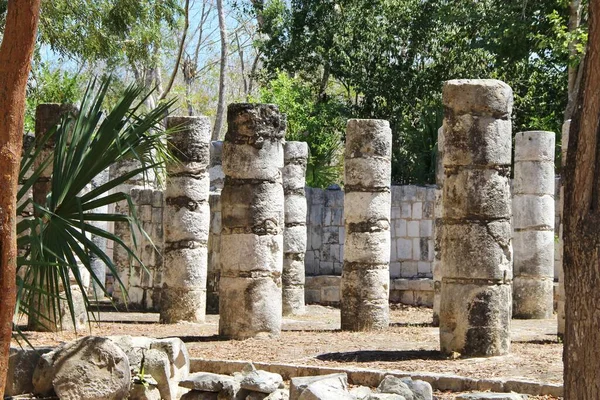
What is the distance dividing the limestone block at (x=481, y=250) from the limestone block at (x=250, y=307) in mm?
2376

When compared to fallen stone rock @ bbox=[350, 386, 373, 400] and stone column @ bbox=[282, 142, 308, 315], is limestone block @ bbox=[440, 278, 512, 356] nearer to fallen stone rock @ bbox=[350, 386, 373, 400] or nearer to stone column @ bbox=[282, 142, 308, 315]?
fallen stone rock @ bbox=[350, 386, 373, 400]

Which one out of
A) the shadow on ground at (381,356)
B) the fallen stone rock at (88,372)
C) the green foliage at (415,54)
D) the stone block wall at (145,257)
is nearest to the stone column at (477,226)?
the shadow on ground at (381,356)

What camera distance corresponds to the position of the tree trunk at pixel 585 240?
5281 millimetres

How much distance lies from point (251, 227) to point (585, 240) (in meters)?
7.18

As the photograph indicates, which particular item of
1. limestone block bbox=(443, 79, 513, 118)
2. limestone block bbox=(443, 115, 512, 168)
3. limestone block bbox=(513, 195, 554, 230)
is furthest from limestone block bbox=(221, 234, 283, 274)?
limestone block bbox=(513, 195, 554, 230)

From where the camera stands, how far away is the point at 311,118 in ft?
82.5

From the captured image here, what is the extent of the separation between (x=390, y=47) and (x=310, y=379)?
17836mm

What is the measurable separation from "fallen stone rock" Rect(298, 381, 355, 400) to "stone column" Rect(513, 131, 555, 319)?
857 centimetres

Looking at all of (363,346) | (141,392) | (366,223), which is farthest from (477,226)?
(141,392)

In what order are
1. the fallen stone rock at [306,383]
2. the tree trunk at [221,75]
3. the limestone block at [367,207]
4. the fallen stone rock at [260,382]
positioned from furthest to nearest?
the tree trunk at [221,75]
the limestone block at [367,207]
the fallen stone rock at [260,382]
the fallen stone rock at [306,383]

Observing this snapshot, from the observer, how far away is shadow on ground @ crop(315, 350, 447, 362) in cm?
1055

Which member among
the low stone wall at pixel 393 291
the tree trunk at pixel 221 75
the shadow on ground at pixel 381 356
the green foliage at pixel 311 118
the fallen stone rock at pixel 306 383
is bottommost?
the fallen stone rock at pixel 306 383

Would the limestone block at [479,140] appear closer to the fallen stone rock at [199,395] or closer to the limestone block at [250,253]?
the limestone block at [250,253]

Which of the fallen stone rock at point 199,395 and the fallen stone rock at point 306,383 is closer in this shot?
the fallen stone rock at point 306,383
